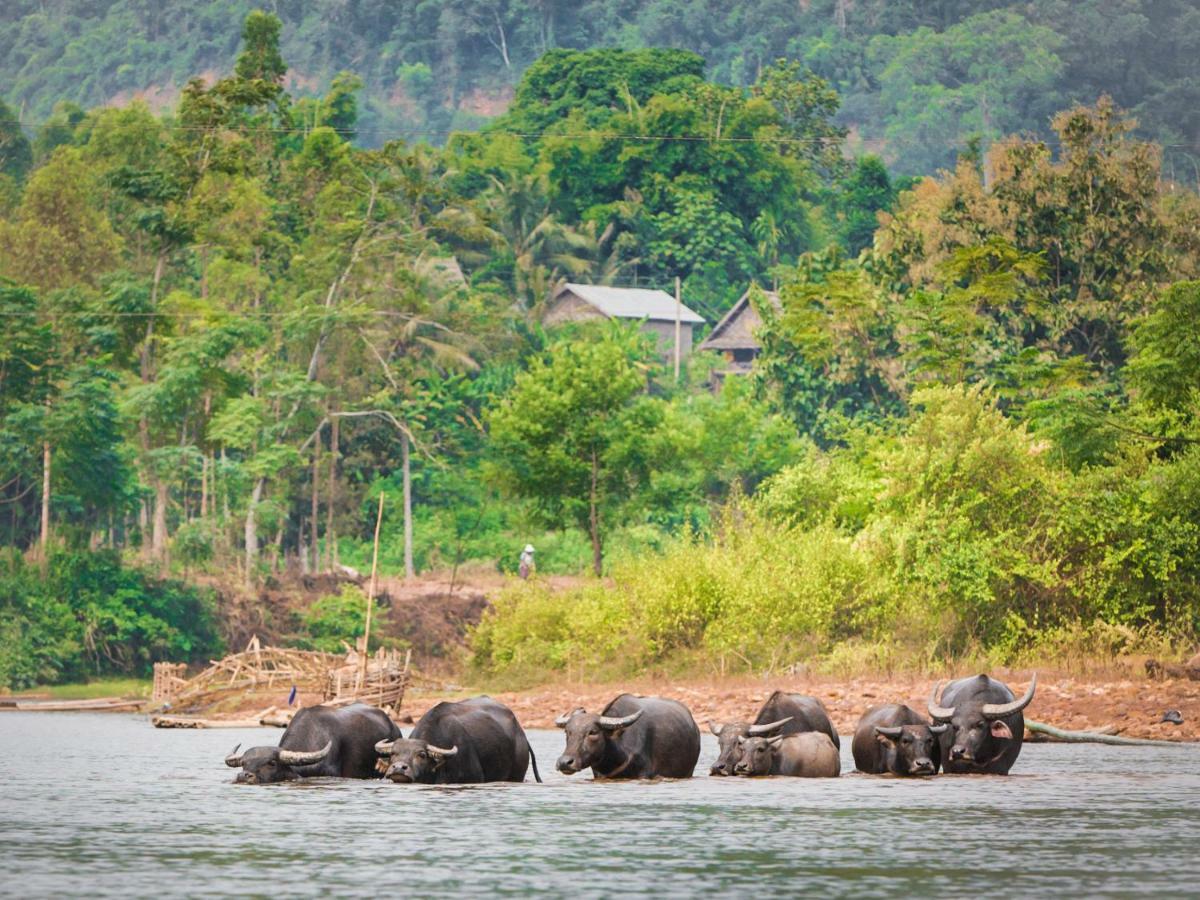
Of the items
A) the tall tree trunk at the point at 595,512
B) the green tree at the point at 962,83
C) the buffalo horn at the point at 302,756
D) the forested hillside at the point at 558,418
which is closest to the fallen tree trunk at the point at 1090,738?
the forested hillside at the point at 558,418

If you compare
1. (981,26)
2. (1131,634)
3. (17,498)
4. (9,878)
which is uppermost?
(981,26)

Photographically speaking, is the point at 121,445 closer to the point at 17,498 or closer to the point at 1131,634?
the point at 17,498

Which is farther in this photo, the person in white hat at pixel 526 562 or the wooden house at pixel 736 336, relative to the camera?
the wooden house at pixel 736 336

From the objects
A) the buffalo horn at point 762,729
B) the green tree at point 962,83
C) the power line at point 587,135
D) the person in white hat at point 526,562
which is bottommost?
the buffalo horn at point 762,729

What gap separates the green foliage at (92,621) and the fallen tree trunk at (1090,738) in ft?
133

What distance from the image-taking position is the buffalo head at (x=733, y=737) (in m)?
28.4

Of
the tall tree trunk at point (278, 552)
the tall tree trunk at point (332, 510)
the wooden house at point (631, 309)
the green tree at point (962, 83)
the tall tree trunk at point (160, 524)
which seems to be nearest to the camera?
the tall tree trunk at point (160, 524)

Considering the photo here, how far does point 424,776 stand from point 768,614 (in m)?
23.7

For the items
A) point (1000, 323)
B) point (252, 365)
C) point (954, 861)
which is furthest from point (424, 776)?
point (252, 365)

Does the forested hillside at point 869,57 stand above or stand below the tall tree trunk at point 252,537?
above

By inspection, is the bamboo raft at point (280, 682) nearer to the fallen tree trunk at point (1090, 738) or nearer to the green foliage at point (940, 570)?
the green foliage at point (940, 570)

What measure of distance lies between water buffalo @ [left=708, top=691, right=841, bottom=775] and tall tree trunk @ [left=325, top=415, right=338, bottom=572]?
49.7 metres

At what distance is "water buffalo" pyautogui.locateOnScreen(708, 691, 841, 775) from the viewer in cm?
2856

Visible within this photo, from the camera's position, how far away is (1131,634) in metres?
44.7
